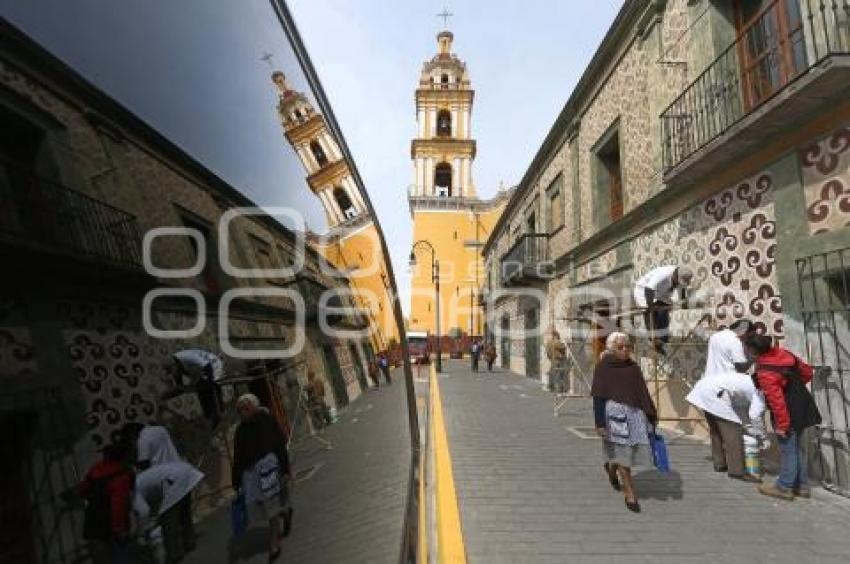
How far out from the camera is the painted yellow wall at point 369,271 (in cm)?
118

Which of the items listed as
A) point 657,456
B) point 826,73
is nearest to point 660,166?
point 826,73

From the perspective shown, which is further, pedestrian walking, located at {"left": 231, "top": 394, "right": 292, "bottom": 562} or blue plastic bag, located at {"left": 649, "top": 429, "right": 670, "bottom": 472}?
blue plastic bag, located at {"left": 649, "top": 429, "right": 670, "bottom": 472}

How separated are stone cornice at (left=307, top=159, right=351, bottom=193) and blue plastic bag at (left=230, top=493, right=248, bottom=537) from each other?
0.57m

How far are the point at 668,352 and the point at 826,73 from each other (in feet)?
15.7

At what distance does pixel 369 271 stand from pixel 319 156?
0.39 metres

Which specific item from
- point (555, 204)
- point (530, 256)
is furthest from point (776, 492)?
point (530, 256)

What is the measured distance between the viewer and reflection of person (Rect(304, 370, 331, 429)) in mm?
734

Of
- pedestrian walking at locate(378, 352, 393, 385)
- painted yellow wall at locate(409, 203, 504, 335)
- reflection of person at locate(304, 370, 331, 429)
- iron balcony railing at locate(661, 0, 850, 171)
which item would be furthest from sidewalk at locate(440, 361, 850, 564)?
painted yellow wall at locate(409, 203, 504, 335)

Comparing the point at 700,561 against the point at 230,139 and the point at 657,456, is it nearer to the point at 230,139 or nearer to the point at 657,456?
the point at 657,456

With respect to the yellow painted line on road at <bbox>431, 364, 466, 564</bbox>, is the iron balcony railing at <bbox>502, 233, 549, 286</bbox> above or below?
above

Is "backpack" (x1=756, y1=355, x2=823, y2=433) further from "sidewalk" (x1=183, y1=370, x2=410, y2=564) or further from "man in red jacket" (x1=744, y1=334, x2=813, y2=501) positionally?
"sidewalk" (x1=183, y1=370, x2=410, y2=564)

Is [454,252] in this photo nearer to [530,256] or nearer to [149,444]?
[530,256]

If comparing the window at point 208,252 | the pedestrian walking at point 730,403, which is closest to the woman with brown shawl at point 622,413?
the pedestrian walking at point 730,403

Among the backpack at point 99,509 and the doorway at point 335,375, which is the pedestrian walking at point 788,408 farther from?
the backpack at point 99,509
